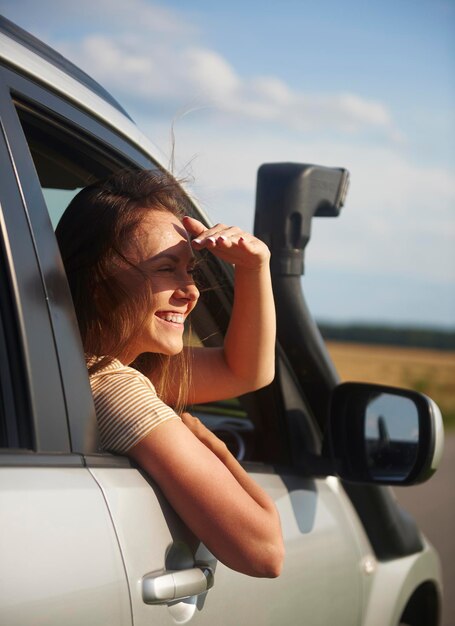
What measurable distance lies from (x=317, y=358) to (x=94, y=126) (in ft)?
2.99

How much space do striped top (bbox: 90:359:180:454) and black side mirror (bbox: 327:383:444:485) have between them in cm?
76

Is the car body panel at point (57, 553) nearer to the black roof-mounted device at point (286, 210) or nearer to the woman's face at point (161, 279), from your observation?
the woman's face at point (161, 279)

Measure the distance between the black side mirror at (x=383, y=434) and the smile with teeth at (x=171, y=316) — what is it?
1.99 ft

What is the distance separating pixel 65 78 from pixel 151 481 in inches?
30.9

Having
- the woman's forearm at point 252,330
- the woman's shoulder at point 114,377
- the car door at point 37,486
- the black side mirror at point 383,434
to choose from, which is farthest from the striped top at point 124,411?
the black side mirror at point 383,434

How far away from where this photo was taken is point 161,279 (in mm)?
2209

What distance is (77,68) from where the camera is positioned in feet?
7.52

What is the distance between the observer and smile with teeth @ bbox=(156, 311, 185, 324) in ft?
7.32

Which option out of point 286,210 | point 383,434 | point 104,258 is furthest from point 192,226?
point 383,434

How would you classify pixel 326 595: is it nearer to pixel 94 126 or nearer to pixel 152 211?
pixel 152 211

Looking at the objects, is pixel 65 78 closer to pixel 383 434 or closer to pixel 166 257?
pixel 166 257

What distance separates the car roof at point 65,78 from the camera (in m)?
1.96

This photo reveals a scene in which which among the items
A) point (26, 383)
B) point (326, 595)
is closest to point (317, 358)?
point (326, 595)

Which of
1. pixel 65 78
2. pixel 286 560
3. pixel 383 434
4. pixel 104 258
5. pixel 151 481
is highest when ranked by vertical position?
pixel 65 78
